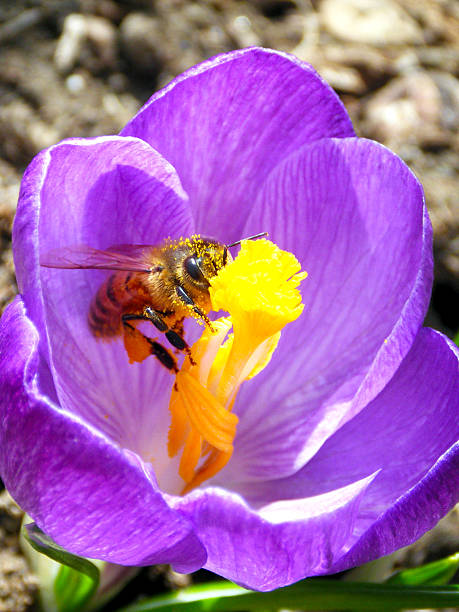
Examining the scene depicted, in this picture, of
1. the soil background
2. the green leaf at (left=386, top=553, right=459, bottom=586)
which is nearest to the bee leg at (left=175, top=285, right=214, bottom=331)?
the green leaf at (left=386, top=553, right=459, bottom=586)

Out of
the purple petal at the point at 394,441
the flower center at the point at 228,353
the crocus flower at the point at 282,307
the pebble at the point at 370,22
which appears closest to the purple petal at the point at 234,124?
the crocus flower at the point at 282,307

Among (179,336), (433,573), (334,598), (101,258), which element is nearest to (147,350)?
(179,336)

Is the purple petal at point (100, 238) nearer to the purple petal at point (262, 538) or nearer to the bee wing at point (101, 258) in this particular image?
the bee wing at point (101, 258)

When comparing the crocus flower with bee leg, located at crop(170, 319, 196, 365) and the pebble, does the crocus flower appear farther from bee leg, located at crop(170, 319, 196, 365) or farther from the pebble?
the pebble

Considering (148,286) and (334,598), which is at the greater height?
(148,286)

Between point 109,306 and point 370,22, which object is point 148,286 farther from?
point 370,22

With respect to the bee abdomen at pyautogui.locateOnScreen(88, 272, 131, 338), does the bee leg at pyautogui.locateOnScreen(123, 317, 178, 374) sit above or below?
below

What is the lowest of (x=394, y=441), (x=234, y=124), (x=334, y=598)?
(x=334, y=598)
